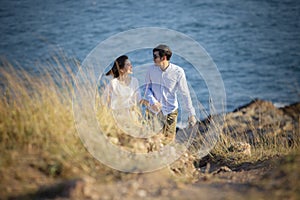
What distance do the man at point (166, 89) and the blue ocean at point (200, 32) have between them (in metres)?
11.7

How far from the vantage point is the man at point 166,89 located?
6.35 m

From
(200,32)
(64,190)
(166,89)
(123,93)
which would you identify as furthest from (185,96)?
(200,32)

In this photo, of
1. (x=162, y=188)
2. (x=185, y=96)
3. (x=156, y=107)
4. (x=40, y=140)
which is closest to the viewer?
(x=162, y=188)

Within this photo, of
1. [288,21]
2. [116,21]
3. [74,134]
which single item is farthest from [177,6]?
[74,134]

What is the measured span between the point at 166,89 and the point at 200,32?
70.0 ft

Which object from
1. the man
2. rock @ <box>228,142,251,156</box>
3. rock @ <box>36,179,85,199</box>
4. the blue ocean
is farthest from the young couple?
the blue ocean

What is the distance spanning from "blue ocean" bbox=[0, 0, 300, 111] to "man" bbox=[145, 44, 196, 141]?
38.5 ft

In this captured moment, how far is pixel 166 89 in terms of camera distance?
652 centimetres

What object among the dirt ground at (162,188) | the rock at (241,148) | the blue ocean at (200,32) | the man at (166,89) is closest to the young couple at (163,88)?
the man at (166,89)

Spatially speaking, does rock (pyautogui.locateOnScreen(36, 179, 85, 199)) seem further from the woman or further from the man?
the man

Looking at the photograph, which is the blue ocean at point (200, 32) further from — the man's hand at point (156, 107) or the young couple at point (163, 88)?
the man's hand at point (156, 107)

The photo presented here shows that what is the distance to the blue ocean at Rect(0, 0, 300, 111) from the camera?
21.1 m

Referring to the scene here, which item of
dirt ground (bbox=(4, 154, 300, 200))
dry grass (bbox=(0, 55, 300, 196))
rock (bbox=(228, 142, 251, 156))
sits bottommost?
rock (bbox=(228, 142, 251, 156))

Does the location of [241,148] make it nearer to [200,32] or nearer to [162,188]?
[162,188]
